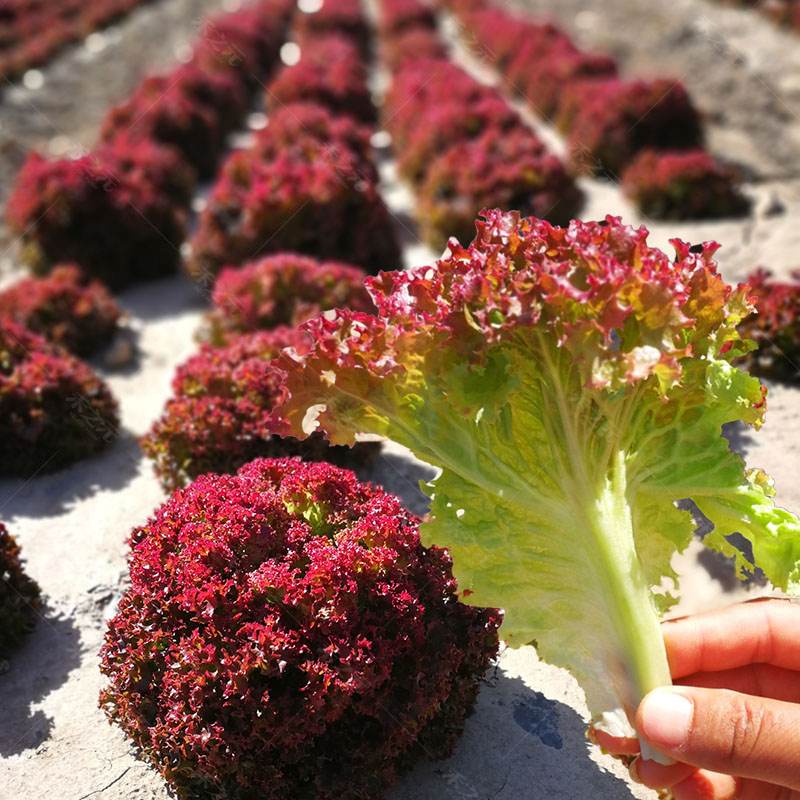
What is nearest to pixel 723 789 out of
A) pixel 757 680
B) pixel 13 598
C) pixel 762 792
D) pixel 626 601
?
pixel 762 792

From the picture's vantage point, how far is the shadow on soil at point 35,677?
3975 mm

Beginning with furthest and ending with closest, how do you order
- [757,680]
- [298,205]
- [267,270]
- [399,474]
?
[298,205]
[267,270]
[399,474]
[757,680]

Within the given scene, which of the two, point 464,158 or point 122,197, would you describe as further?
point 464,158

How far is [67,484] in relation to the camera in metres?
6.16

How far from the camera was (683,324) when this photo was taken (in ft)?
9.30

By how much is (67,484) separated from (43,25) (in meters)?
23.9

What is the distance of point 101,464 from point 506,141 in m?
6.87

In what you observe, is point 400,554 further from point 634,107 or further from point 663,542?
point 634,107

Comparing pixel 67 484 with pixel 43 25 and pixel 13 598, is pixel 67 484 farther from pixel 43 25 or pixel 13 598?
pixel 43 25

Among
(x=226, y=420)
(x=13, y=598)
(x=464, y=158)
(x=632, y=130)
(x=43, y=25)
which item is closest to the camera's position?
(x=13, y=598)

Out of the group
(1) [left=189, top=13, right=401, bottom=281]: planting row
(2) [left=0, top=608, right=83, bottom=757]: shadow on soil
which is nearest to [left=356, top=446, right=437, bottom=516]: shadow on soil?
(2) [left=0, top=608, right=83, bottom=757]: shadow on soil

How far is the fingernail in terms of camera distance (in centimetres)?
272

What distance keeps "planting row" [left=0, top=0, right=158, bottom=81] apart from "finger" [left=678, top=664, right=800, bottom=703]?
21.0m

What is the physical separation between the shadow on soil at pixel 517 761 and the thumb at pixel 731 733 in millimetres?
932
